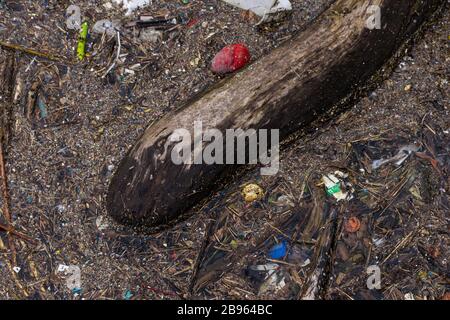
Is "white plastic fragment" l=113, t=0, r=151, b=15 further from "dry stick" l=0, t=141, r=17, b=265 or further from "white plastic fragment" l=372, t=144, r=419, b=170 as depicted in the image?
"white plastic fragment" l=372, t=144, r=419, b=170

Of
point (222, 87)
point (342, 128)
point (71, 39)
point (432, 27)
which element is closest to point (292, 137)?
point (342, 128)

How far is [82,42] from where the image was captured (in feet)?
11.8

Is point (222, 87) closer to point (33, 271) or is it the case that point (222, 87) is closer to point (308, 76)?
point (308, 76)

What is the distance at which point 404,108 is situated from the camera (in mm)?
3496

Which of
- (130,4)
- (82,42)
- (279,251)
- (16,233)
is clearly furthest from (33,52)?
(279,251)

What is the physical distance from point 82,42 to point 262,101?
1414 mm

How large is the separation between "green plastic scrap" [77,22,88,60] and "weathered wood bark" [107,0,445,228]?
818 millimetres

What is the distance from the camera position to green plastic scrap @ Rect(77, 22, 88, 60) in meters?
3.60

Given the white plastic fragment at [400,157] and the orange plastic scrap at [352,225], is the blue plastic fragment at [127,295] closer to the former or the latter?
the orange plastic scrap at [352,225]

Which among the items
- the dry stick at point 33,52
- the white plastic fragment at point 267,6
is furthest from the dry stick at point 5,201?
the white plastic fragment at point 267,6

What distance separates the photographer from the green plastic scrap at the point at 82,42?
3602 mm

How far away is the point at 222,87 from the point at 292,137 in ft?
1.95

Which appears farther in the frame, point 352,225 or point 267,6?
point 267,6

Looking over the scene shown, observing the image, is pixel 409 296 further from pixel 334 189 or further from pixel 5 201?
pixel 5 201
